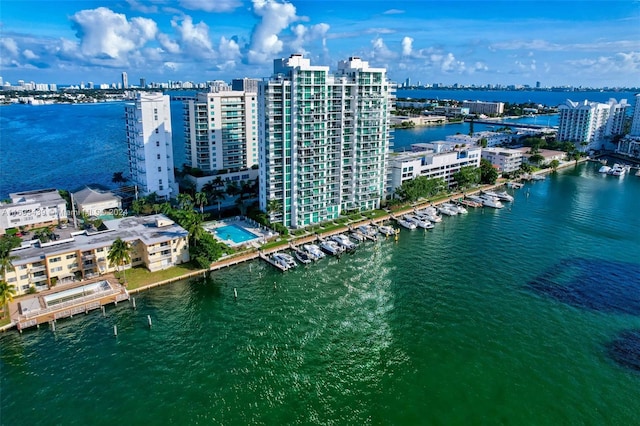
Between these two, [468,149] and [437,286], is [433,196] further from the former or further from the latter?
[437,286]

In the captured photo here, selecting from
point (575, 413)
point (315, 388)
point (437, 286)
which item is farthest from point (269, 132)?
point (575, 413)

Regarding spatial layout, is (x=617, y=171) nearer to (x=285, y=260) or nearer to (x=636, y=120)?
(x=636, y=120)

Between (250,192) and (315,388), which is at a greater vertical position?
(250,192)

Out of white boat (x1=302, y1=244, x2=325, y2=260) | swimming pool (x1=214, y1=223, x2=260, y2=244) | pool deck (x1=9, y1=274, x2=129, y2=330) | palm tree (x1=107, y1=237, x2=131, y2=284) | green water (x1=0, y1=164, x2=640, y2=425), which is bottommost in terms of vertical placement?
green water (x1=0, y1=164, x2=640, y2=425)

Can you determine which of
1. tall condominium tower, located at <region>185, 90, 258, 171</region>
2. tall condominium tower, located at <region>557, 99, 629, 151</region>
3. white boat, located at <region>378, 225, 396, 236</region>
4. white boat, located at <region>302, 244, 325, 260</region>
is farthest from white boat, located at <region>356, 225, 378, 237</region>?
tall condominium tower, located at <region>557, 99, 629, 151</region>

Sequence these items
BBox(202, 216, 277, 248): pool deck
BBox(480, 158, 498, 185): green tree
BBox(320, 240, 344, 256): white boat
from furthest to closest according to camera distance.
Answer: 1. BBox(480, 158, 498, 185): green tree
2. BBox(202, 216, 277, 248): pool deck
3. BBox(320, 240, 344, 256): white boat

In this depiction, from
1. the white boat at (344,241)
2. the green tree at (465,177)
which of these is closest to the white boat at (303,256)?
the white boat at (344,241)

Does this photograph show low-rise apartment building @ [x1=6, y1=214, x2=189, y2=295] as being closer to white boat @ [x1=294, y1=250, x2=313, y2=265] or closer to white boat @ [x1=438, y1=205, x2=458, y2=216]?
white boat @ [x1=294, y1=250, x2=313, y2=265]
